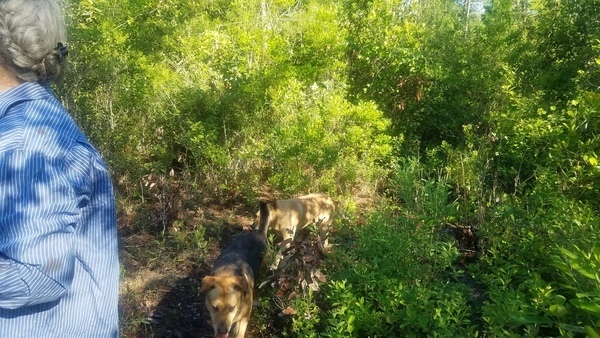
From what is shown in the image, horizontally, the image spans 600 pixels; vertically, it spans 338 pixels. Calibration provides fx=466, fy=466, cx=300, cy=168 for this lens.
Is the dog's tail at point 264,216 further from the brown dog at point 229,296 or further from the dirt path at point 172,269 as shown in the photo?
the brown dog at point 229,296

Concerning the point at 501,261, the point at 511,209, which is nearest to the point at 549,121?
the point at 511,209

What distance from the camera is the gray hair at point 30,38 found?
4.72 ft

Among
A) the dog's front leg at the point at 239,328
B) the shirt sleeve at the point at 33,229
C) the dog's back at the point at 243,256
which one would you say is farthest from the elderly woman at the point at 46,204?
the dog's back at the point at 243,256

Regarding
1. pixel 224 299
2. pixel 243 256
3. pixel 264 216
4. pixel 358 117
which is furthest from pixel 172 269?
pixel 358 117

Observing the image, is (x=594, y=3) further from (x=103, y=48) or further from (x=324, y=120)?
(x=103, y=48)

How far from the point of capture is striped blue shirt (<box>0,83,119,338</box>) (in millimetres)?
1288

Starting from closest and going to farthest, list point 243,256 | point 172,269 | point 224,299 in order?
point 224,299 < point 243,256 < point 172,269

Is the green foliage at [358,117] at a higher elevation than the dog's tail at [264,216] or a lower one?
higher

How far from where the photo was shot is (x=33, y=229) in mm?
1287

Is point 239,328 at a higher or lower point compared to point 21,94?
lower

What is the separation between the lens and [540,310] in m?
2.67

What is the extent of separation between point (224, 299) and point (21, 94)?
10.2 ft

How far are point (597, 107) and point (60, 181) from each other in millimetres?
4097

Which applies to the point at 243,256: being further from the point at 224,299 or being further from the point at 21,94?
the point at 21,94
